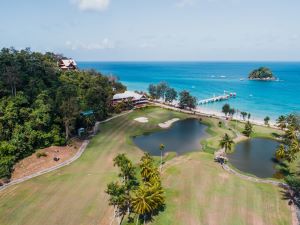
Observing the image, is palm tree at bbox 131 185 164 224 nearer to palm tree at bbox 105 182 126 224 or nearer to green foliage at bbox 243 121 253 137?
palm tree at bbox 105 182 126 224

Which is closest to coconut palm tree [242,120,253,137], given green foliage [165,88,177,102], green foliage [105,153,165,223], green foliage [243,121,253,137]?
green foliage [243,121,253,137]

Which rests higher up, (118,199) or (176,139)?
(118,199)

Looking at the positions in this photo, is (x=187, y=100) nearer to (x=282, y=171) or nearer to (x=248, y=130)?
(x=248, y=130)

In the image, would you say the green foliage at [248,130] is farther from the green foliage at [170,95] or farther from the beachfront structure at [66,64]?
the beachfront structure at [66,64]

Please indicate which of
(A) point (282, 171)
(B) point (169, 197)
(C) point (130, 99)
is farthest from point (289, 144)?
(C) point (130, 99)

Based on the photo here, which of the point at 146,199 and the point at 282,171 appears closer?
the point at 146,199

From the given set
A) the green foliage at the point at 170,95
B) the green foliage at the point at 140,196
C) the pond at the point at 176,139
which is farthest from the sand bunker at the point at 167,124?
the green foliage at the point at 140,196
